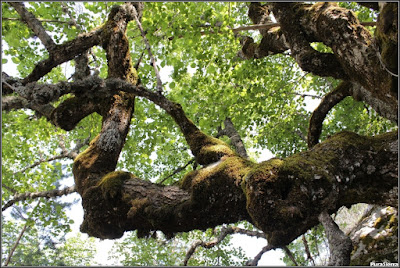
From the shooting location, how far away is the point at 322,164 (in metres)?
3.00

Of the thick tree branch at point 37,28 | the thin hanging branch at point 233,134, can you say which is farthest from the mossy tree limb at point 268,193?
the thin hanging branch at point 233,134

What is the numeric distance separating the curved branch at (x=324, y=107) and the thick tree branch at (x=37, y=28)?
16.3ft

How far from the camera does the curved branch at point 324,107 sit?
4.33m

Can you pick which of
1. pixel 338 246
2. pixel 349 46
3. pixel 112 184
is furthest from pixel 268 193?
pixel 112 184

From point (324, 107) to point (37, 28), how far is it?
563 centimetres

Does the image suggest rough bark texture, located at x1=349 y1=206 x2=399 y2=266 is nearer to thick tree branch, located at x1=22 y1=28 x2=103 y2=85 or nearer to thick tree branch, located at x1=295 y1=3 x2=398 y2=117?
thick tree branch, located at x1=295 y1=3 x2=398 y2=117

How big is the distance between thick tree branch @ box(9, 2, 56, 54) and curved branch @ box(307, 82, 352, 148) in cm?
497

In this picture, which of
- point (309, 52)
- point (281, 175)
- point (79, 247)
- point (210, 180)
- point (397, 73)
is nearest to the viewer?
point (397, 73)

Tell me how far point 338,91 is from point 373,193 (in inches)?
75.8

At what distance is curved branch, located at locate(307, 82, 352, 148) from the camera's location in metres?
4.33

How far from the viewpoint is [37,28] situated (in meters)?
5.20

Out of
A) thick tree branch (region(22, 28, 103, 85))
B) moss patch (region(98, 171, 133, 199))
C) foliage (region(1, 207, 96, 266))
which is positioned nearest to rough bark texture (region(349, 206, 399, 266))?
moss patch (region(98, 171, 133, 199))

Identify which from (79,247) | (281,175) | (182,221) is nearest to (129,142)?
(182,221)

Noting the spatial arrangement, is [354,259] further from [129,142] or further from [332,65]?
[129,142]
